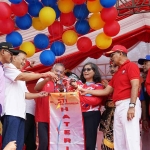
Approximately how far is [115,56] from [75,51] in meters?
1.57

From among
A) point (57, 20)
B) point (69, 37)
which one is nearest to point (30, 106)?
point (69, 37)

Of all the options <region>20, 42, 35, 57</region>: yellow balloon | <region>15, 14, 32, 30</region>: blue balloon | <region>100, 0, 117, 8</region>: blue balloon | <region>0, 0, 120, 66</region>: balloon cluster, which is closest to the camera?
<region>100, 0, 117, 8</region>: blue balloon

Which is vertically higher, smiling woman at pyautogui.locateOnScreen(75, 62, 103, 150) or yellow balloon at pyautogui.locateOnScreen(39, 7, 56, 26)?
yellow balloon at pyautogui.locateOnScreen(39, 7, 56, 26)

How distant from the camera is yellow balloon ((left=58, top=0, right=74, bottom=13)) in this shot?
3689 millimetres

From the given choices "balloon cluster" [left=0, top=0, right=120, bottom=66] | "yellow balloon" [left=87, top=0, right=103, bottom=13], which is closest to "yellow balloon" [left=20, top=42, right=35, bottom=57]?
"balloon cluster" [left=0, top=0, right=120, bottom=66]

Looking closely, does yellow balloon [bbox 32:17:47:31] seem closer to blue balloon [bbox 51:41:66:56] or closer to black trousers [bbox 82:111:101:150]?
blue balloon [bbox 51:41:66:56]

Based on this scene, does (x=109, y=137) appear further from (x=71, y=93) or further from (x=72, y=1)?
(x=72, y=1)

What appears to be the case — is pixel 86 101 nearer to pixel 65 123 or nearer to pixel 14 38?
pixel 65 123

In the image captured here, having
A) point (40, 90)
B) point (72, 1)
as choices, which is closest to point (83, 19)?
point (72, 1)

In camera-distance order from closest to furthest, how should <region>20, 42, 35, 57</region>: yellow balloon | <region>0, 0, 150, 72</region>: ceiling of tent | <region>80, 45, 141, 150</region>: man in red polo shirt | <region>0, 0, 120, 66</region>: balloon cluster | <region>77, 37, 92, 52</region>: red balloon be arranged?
<region>80, 45, 141, 150</region>: man in red polo shirt
<region>0, 0, 120, 66</region>: balloon cluster
<region>20, 42, 35, 57</region>: yellow balloon
<region>77, 37, 92, 52</region>: red balloon
<region>0, 0, 150, 72</region>: ceiling of tent

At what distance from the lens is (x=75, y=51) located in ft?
16.5

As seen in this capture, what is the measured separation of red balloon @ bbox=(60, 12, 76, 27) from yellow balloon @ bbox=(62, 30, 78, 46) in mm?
112

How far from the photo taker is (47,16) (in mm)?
3562

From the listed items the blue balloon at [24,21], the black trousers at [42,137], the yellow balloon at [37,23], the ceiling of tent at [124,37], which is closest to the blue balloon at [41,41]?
the yellow balloon at [37,23]
